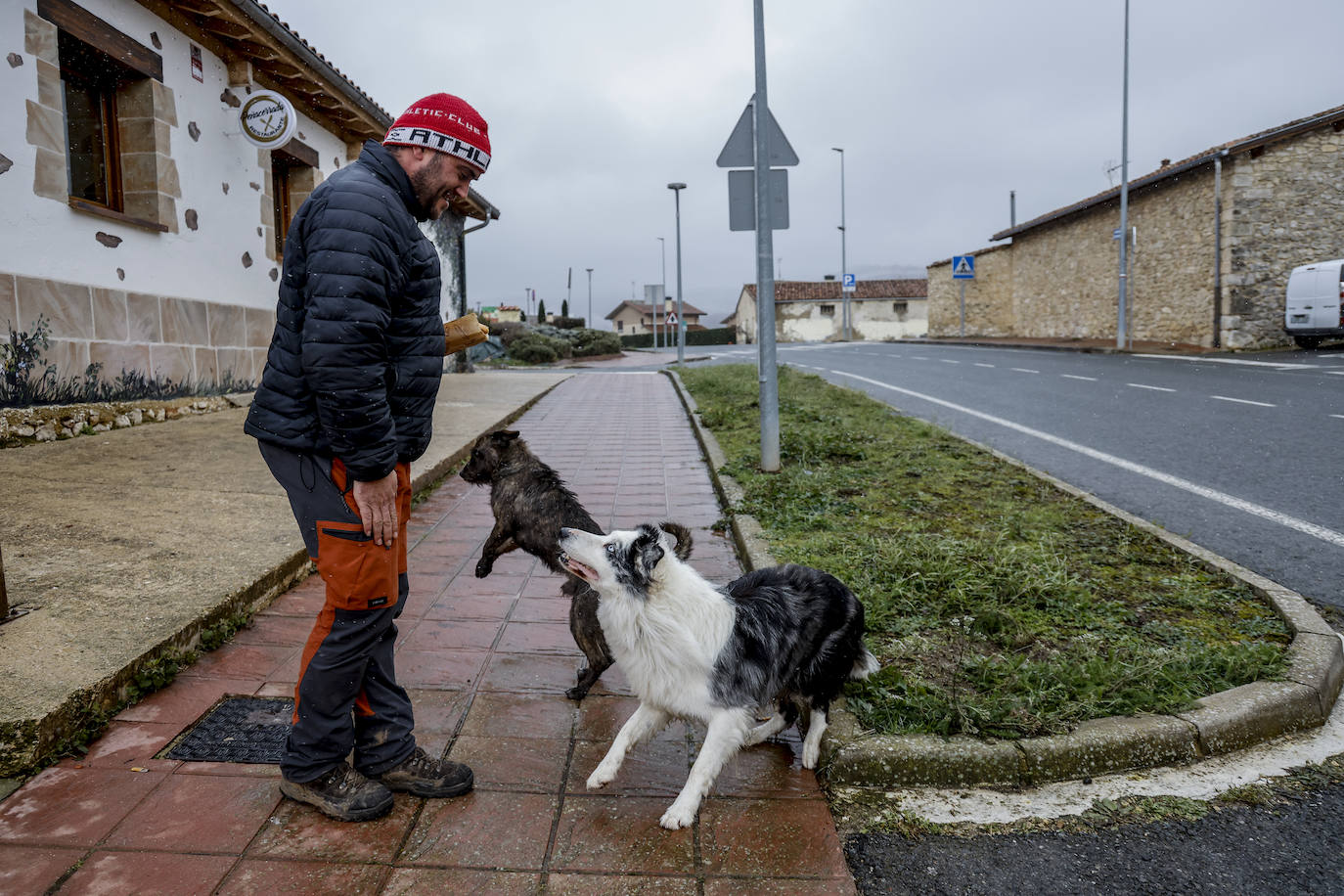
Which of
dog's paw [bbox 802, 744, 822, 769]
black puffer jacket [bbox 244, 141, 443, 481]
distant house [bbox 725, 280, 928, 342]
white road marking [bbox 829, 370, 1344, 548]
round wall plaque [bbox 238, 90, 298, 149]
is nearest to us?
black puffer jacket [bbox 244, 141, 443, 481]

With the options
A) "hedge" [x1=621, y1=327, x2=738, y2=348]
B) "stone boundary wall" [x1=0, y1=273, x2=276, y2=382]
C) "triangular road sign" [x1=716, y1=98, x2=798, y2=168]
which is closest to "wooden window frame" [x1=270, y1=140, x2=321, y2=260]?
"stone boundary wall" [x1=0, y1=273, x2=276, y2=382]

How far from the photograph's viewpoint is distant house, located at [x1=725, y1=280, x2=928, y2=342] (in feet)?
224

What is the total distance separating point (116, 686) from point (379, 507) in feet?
4.84

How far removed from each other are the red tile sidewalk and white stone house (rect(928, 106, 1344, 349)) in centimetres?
2628

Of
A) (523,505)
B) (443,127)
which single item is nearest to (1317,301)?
(523,505)

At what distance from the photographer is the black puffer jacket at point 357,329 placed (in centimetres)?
227

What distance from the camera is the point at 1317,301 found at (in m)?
21.2

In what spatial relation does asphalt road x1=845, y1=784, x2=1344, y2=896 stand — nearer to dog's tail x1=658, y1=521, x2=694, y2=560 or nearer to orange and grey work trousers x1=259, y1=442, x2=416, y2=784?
dog's tail x1=658, y1=521, x2=694, y2=560

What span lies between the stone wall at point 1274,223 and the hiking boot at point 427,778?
26.9m

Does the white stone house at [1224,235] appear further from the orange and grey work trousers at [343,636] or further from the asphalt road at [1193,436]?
the orange and grey work trousers at [343,636]

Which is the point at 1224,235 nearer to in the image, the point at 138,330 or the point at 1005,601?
the point at 1005,601

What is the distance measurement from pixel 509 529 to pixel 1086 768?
8.88 ft

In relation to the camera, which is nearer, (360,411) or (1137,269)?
(360,411)

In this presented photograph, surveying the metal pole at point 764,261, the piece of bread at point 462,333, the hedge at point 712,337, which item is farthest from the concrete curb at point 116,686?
the hedge at point 712,337
